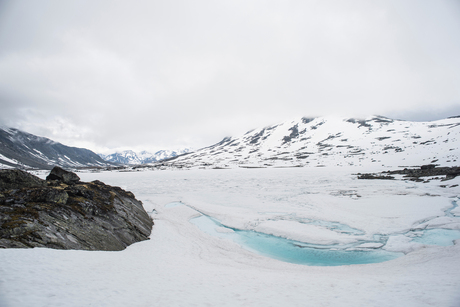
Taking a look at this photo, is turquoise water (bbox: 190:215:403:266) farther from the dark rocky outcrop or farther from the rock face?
the dark rocky outcrop

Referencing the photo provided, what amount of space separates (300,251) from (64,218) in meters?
15.5

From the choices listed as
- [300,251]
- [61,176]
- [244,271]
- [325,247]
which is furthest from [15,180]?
[325,247]

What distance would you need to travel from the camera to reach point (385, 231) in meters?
14.5

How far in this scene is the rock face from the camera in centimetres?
928

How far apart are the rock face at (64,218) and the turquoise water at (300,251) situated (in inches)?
285

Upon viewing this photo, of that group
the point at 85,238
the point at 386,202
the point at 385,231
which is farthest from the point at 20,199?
the point at 386,202

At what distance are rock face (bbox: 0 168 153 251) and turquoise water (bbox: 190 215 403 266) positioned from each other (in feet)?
23.7

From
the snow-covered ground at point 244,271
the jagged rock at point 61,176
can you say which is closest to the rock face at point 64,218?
the snow-covered ground at point 244,271

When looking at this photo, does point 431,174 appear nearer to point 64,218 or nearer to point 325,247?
point 325,247

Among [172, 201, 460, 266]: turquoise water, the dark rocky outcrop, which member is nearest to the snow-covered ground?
[172, 201, 460, 266]: turquoise water

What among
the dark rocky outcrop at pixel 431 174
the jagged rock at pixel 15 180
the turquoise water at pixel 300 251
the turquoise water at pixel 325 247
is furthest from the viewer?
the dark rocky outcrop at pixel 431 174

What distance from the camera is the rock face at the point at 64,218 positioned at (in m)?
9.28

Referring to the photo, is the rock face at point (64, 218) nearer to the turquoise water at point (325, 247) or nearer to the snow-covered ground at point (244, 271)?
the snow-covered ground at point (244, 271)

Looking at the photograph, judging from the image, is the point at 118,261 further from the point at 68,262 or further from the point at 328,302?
the point at 328,302
